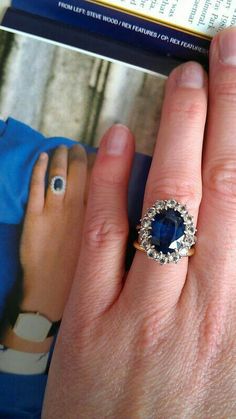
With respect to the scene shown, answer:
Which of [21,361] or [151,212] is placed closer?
[151,212]

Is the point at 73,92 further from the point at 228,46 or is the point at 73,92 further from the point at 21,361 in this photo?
the point at 21,361

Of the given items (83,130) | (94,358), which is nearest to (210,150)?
(83,130)

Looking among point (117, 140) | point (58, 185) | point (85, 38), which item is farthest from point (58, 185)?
point (85, 38)

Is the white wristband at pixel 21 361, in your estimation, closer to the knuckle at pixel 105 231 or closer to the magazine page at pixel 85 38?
the knuckle at pixel 105 231

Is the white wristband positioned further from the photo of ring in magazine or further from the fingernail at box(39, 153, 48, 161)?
the fingernail at box(39, 153, 48, 161)

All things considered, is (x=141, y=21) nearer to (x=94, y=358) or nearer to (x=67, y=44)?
(x=67, y=44)

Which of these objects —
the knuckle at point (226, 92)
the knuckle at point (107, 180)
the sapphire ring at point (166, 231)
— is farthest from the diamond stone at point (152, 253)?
the knuckle at point (226, 92)
